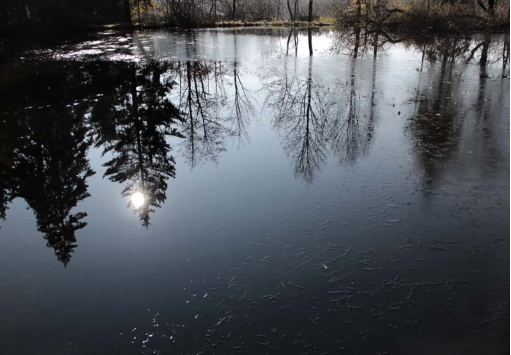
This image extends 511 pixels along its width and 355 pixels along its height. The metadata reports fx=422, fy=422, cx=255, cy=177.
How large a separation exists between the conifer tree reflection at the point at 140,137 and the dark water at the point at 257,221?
50 millimetres

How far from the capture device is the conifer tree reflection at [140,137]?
671 cm

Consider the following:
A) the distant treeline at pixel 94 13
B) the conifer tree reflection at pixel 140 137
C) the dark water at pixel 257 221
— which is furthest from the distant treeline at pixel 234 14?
the conifer tree reflection at pixel 140 137

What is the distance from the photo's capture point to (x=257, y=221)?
18.4 feet

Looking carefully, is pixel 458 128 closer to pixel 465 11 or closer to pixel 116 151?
pixel 116 151

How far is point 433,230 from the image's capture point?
5340mm

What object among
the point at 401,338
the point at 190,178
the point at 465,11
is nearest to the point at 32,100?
the point at 190,178

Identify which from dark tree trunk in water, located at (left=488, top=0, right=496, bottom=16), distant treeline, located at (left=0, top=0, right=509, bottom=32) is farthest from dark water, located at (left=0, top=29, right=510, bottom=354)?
dark tree trunk in water, located at (left=488, top=0, right=496, bottom=16)

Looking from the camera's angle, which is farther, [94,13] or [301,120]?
[94,13]

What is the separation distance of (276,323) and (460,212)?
10.7 ft

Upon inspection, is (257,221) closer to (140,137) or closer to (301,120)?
(140,137)

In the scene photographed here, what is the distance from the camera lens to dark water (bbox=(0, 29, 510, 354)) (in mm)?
3902

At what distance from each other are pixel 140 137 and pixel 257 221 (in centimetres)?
430

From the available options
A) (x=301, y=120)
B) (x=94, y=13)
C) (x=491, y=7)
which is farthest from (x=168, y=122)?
(x=94, y=13)

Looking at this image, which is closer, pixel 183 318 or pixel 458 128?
pixel 183 318
